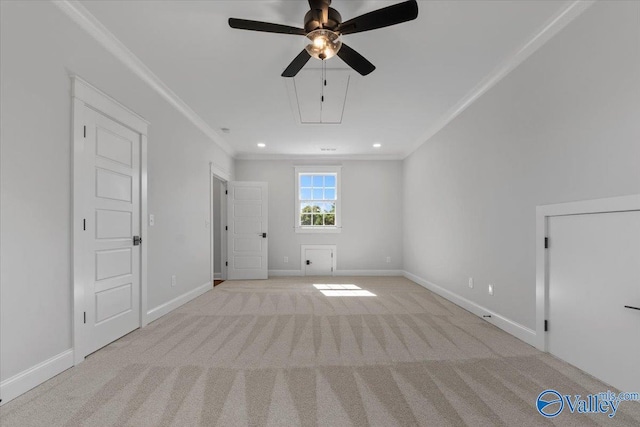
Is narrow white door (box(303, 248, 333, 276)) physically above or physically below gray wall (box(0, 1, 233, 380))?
below

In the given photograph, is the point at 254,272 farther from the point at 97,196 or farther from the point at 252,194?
the point at 97,196

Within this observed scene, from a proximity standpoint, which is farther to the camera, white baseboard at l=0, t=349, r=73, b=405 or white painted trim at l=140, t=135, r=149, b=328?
white painted trim at l=140, t=135, r=149, b=328

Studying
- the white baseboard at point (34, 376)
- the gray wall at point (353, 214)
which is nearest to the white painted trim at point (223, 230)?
the gray wall at point (353, 214)

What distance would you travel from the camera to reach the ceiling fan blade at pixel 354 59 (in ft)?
7.76

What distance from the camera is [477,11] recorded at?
236cm

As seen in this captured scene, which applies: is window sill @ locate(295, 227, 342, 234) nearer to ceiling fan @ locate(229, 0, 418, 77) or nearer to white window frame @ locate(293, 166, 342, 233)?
white window frame @ locate(293, 166, 342, 233)

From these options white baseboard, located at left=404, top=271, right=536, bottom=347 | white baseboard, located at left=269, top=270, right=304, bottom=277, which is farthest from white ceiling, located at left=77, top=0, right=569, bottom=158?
white baseboard, located at left=269, top=270, right=304, bottom=277

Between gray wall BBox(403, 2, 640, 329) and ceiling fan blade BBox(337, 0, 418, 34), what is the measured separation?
1353 millimetres

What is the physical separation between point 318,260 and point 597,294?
5.19 meters

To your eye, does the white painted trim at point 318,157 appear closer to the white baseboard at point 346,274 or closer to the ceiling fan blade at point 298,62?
the white baseboard at point 346,274

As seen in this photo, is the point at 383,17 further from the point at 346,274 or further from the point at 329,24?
the point at 346,274

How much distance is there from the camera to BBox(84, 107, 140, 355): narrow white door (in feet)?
8.45

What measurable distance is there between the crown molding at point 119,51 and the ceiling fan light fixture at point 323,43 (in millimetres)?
1756

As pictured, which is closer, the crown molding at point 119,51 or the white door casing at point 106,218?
the crown molding at point 119,51
